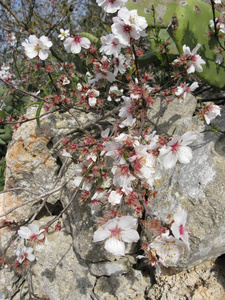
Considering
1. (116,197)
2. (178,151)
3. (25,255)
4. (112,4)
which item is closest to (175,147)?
(178,151)

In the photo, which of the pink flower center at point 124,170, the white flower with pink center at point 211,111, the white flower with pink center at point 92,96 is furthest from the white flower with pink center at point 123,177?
the white flower with pink center at point 92,96

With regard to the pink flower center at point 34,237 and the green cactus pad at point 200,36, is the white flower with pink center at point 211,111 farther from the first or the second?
the pink flower center at point 34,237

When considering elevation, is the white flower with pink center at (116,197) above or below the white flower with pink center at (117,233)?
above

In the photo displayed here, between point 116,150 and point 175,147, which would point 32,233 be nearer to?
point 116,150

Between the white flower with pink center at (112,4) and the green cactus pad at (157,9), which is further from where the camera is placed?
the green cactus pad at (157,9)

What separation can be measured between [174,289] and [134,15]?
1.98 meters

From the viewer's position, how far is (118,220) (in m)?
1.27

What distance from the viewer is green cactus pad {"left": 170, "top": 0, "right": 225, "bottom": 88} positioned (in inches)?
72.4

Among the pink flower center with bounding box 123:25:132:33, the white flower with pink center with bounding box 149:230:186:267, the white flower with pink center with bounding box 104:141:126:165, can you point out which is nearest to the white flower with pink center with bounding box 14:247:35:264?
the white flower with pink center with bounding box 149:230:186:267

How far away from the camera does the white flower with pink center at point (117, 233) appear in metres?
1.26

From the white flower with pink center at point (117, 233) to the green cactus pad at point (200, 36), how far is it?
4.36 feet

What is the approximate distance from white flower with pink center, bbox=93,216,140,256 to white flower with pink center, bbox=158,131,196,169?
0.41 meters

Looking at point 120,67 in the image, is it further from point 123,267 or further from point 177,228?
point 123,267

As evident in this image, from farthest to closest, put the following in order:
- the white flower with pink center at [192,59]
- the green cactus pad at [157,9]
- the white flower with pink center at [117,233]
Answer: the green cactus pad at [157,9] → the white flower with pink center at [192,59] → the white flower with pink center at [117,233]
